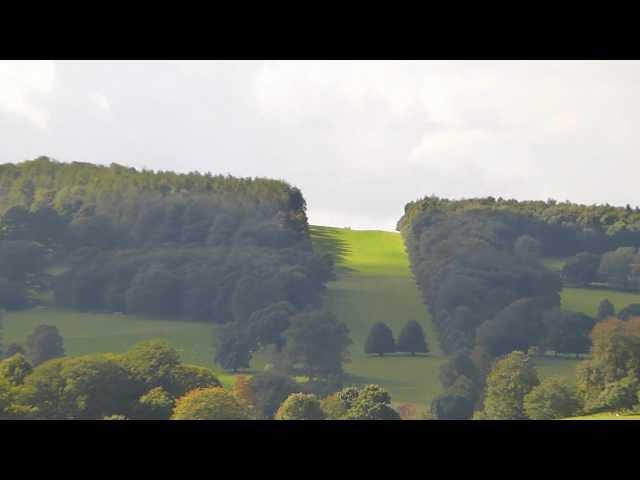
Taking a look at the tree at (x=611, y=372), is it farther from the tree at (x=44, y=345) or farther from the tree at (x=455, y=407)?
the tree at (x=44, y=345)

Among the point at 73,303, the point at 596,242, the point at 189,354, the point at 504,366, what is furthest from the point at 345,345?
the point at 596,242

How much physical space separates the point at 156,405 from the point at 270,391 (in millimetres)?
19974

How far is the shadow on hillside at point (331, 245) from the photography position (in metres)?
127

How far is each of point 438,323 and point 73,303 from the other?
33684 millimetres

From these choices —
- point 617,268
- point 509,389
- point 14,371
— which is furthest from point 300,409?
point 617,268

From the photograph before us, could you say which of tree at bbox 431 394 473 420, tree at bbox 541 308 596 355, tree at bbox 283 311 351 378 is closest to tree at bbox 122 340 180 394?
tree at bbox 431 394 473 420

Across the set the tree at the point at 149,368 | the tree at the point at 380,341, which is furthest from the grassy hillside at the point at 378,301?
the tree at the point at 149,368

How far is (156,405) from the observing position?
197 feet

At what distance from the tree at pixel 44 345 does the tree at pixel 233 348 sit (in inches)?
492

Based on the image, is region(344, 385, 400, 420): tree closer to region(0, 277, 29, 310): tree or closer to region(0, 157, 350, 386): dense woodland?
region(0, 157, 350, 386): dense woodland

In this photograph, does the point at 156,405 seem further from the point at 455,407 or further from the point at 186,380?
the point at 455,407
